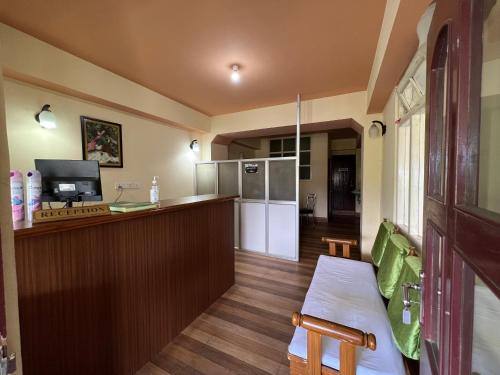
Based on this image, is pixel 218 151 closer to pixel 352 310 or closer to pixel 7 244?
pixel 352 310

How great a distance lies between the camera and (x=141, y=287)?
5.28 feet

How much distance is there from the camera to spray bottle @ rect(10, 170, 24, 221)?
105 cm

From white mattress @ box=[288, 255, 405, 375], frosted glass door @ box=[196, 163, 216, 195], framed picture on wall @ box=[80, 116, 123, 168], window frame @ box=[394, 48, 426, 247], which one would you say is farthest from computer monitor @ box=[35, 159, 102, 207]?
frosted glass door @ box=[196, 163, 216, 195]

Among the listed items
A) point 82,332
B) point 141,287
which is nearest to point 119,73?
point 141,287

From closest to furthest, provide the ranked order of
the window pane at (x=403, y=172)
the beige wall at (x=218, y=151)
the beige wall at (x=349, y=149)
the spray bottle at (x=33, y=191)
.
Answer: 1. the spray bottle at (x=33, y=191)
2. the window pane at (x=403, y=172)
3. the beige wall at (x=218, y=151)
4. the beige wall at (x=349, y=149)

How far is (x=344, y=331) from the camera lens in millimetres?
1051

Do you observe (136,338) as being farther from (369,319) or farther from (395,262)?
(395,262)

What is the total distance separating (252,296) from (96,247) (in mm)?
1852

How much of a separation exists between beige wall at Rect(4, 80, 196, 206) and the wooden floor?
7.20 feet

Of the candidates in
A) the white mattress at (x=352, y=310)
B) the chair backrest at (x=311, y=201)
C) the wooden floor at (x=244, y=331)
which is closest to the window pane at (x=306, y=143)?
the chair backrest at (x=311, y=201)

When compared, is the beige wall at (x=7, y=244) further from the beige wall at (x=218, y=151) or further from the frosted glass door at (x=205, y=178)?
the beige wall at (x=218, y=151)

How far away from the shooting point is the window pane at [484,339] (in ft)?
1.73

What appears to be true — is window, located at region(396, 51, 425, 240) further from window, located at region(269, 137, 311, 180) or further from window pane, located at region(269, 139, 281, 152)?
window pane, located at region(269, 139, 281, 152)

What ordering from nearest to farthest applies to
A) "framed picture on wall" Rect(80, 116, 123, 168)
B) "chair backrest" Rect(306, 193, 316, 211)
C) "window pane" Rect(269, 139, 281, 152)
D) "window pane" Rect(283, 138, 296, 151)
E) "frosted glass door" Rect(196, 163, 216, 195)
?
"framed picture on wall" Rect(80, 116, 123, 168), "frosted glass door" Rect(196, 163, 216, 195), "chair backrest" Rect(306, 193, 316, 211), "window pane" Rect(283, 138, 296, 151), "window pane" Rect(269, 139, 281, 152)
